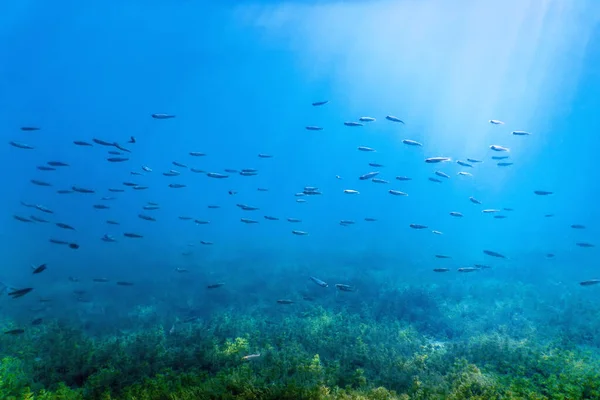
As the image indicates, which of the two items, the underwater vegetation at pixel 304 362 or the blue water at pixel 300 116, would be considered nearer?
the underwater vegetation at pixel 304 362

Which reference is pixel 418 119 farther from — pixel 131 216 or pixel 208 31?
pixel 131 216

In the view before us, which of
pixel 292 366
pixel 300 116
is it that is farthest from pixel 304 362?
pixel 300 116

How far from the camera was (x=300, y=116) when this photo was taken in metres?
142

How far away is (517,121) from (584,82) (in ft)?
68.3

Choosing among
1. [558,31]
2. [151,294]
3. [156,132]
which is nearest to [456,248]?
[558,31]

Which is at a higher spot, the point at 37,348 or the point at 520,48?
the point at 520,48

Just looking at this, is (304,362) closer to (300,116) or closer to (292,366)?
(292,366)

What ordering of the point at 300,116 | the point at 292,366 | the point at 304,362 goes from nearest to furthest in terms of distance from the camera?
the point at 292,366, the point at 304,362, the point at 300,116

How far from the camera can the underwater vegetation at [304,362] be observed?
5.39 metres

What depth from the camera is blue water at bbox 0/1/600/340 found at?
23.7 m

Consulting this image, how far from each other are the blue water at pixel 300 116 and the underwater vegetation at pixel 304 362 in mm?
5453

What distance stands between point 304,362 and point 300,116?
140 meters

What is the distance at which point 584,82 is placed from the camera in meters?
52.2

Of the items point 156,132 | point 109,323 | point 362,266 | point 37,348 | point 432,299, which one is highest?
point 37,348
